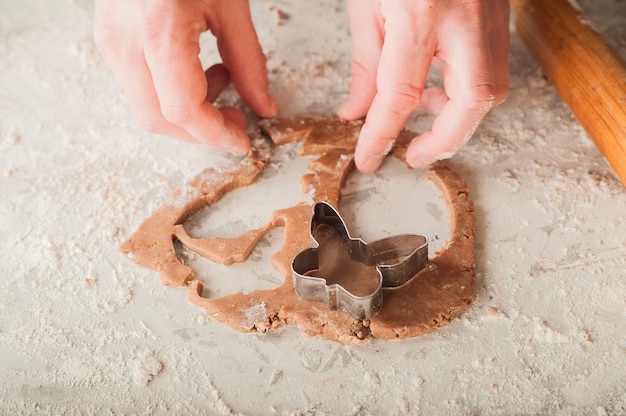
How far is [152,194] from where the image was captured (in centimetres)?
169

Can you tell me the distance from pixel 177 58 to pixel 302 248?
0.57 meters

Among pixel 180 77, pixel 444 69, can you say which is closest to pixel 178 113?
pixel 180 77

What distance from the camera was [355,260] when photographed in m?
1.47

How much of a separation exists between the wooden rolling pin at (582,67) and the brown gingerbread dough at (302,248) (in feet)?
1.35

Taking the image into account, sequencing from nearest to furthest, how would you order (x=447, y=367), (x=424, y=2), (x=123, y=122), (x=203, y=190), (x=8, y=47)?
1. (x=447, y=367)
2. (x=424, y=2)
3. (x=203, y=190)
4. (x=123, y=122)
5. (x=8, y=47)

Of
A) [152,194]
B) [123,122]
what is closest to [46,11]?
[123,122]

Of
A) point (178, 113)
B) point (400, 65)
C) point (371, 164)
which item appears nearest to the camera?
point (400, 65)

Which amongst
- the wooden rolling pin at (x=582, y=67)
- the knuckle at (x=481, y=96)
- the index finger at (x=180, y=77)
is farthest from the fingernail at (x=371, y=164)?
the wooden rolling pin at (x=582, y=67)

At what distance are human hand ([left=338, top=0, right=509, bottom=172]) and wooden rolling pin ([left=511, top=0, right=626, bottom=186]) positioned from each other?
272mm

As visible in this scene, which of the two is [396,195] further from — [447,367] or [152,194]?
[152,194]

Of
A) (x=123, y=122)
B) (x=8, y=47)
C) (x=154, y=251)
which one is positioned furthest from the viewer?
(x=8, y=47)

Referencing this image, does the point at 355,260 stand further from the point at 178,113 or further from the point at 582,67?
the point at 582,67

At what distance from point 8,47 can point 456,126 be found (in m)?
1.64

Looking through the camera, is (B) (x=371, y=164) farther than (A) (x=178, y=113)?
Yes
